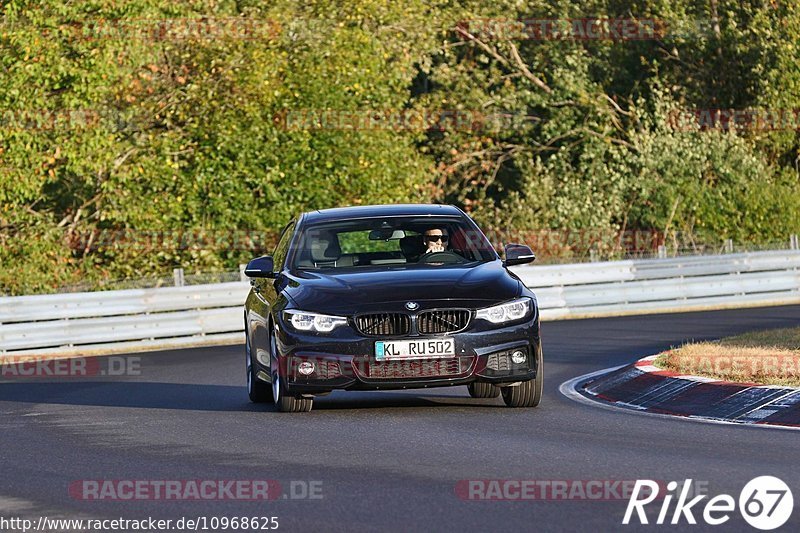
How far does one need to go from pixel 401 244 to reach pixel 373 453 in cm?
379

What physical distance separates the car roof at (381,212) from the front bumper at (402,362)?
2.00 metres

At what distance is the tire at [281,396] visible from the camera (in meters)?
13.1

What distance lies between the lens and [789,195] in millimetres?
37938

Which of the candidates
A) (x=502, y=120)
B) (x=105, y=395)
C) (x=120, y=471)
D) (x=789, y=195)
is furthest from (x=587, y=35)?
(x=120, y=471)

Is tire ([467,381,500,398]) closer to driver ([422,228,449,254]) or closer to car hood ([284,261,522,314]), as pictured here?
driver ([422,228,449,254])

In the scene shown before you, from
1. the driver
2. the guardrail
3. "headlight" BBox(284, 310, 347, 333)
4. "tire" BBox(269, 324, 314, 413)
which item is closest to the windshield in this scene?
the driver

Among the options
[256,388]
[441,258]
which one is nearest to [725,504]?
[441,258]

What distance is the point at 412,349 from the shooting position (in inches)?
488

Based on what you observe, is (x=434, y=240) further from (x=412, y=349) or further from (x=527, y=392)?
(x=412, y=349)

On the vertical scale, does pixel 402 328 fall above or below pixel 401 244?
below

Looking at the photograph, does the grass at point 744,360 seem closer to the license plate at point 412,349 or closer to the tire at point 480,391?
the tire at point 480,391

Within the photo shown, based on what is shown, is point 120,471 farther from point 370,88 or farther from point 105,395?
point 370,88

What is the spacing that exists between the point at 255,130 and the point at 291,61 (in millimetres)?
2109

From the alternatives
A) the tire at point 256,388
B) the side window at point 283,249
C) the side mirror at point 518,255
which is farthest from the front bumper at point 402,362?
the tire at point 256,388
